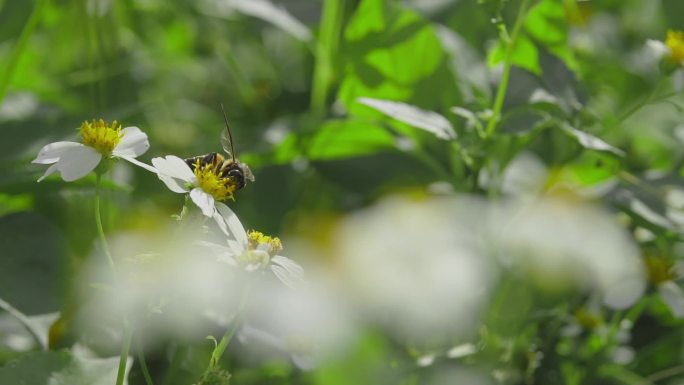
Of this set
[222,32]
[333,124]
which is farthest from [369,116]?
[222,32]

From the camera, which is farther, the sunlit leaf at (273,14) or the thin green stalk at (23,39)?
the sunlit leaf at (273,14)

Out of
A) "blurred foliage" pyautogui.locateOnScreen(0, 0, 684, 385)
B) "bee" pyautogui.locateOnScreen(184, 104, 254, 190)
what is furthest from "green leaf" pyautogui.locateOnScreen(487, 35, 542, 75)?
"bee" pyautogui.locateOnScreen(184, 104, 254, 190)

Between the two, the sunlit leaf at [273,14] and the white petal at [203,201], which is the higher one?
the white petal at [203,201]

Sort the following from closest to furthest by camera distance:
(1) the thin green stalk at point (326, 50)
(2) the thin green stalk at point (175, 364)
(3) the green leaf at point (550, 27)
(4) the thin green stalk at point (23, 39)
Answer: (2) the thin green stalk at point (175, 364), (4) the thin green stalk at point (23, 39), (3) the green leaf at point (550, 27), (1) the thin green stalk at point (326, 50)

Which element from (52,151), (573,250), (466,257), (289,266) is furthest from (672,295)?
(52,151)

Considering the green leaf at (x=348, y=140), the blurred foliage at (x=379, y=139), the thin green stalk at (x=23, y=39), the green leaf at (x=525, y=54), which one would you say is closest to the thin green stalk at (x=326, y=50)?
the blurred foliage at (x=379, y=139)

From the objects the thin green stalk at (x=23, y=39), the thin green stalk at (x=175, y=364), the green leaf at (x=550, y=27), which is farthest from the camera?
the green leaf at (x=550, y=27)

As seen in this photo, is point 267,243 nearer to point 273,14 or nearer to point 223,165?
point 223,165

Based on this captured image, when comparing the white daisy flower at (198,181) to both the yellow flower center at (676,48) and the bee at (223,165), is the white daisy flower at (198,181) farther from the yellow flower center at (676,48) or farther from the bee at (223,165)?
the yellow flower center at (676,48)
